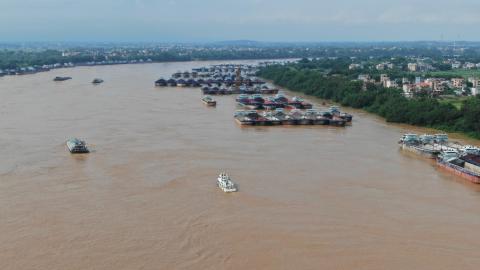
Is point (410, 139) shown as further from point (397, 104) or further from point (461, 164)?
point (397, 104)

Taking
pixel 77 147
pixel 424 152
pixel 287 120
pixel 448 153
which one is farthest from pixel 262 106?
pixel 448 153

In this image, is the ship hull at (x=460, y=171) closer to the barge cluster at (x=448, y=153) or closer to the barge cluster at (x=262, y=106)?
the barge cluster at (x=448, y=153)

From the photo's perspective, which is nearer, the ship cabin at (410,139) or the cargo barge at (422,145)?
the cargo barge at (422,145)

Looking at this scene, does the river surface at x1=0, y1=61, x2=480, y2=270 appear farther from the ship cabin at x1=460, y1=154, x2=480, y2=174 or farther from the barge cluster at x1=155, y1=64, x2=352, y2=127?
the barge cluster at x1=155, y1=64, x2=352, y2=127

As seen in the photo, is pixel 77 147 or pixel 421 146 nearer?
pixel 77 147

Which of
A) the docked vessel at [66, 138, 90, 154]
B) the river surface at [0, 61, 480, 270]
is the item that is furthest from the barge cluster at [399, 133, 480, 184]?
the docked vessel at [66, 138, 90, 154]

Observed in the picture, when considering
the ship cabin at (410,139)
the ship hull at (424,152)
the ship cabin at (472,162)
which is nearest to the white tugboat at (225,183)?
the ship cabin at (472,162)

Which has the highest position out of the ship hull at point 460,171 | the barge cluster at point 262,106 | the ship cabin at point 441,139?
the ship cabin at point 441,139

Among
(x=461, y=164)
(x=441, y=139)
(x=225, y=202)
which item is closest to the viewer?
(x=225, y=202)
